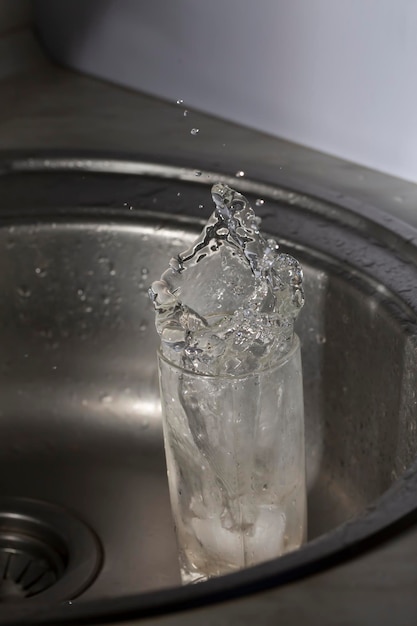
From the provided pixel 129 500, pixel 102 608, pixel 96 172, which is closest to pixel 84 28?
pixel 96 172

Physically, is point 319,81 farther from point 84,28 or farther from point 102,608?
point 102,608

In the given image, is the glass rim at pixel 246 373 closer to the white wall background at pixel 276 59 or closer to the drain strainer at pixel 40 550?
the drain strainer at pixel 40 550

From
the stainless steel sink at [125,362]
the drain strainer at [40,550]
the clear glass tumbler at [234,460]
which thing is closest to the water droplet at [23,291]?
the stainless steel sink at [125,362]

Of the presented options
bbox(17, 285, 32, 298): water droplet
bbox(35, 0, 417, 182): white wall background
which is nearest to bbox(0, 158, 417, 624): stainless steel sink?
bbox(17, 285, 32, 298): water droplet

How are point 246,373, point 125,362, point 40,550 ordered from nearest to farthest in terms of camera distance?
point 246,373, point 40,550, point 125,362

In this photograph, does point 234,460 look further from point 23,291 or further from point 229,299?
point 23,291

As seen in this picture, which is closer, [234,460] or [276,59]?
[234,460]

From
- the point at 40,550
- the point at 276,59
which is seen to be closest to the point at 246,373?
the point at 40,550
